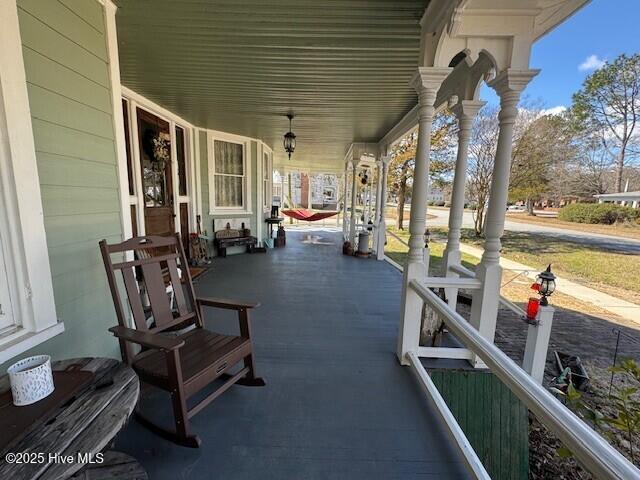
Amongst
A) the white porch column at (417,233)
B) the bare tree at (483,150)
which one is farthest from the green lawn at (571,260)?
the white porch column at (417,233)

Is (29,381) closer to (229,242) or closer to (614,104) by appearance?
(229,242)

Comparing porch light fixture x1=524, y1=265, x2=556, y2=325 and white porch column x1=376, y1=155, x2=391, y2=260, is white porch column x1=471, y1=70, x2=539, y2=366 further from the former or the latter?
white porch column x1=376, y1=155, x2=391, y2=260

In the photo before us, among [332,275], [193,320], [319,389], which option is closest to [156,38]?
[193,320]

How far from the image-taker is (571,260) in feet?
25.7

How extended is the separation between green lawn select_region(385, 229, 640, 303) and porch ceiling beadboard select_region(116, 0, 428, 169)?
307 centimetres

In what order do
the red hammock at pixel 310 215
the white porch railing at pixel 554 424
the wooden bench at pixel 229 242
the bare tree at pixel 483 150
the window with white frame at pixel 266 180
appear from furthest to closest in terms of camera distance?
the bare tree at pixel 483 150 < the red hammock at pixel 310 215 < the window with white frame at pixel 266 180 < the wooden bench at pixel 229 242 < the white porch railing at pixel 554 424

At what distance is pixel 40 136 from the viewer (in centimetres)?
141

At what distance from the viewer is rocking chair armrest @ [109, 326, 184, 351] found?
4.23 ft

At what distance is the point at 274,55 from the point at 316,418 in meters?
2.74

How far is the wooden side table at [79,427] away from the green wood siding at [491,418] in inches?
77.2

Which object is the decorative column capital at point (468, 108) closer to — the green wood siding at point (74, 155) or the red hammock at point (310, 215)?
the green wood siding at point (74, 155)

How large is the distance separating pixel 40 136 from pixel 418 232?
7.42ft

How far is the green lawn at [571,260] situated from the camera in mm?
6109

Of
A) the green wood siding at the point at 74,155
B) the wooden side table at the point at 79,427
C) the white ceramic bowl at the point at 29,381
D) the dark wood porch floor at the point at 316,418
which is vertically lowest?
the dark wood porch floor at the point at 316,418
